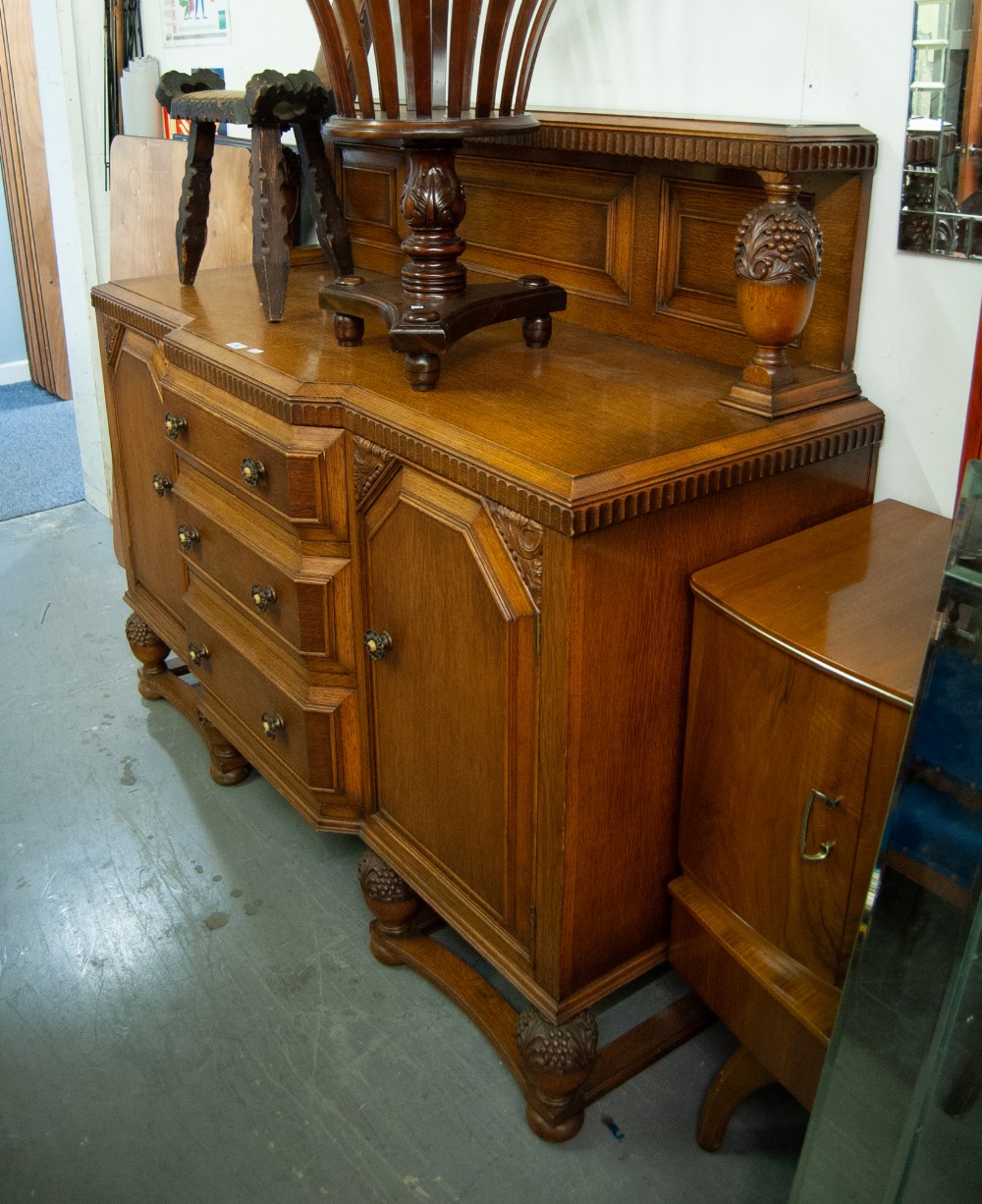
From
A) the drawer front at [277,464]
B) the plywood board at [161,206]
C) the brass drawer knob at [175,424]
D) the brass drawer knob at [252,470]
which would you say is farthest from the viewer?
the plywood board at [161,206]

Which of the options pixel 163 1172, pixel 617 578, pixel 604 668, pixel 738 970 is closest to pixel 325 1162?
pixel 163 1172

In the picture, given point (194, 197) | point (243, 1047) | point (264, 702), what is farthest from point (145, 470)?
point (243, 1047)

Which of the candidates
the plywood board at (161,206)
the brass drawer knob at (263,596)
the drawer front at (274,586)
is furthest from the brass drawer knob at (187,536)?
the plywood board at (161,206)

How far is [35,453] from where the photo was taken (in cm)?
438

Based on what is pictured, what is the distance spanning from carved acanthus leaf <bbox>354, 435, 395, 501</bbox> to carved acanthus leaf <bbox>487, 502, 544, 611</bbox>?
25 centimetres

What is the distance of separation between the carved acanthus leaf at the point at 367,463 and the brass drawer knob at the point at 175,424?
516 mm

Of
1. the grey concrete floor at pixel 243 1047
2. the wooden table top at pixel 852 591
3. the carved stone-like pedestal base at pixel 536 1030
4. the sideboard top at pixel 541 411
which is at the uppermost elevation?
the sideboard top at pixel 541 411

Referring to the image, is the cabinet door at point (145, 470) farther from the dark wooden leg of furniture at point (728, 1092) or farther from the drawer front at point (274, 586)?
the dark wooden leg of furniture at point (728, 1092)

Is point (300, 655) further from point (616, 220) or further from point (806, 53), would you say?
point (806, 53)

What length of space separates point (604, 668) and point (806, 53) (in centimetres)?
85

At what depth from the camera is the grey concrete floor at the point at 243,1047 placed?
1.54 m

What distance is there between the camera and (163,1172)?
1.55 metres

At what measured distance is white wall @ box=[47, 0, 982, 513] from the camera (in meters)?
1.40

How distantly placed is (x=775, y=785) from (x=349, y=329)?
96 centimetres
